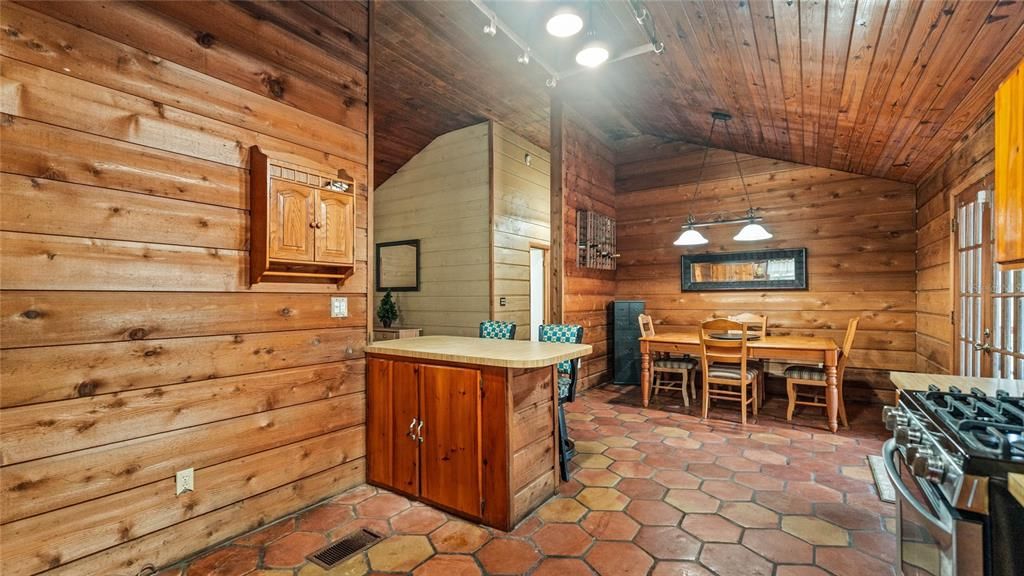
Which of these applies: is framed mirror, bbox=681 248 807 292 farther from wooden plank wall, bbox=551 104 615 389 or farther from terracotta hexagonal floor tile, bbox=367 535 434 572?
terracotta hexagonal floor tile, bbox=367 535 434 572

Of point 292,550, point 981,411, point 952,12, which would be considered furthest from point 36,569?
point 952,12

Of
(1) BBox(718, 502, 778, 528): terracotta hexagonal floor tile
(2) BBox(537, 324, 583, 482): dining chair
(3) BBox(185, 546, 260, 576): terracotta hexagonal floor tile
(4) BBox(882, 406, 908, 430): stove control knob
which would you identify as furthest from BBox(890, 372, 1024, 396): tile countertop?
(3) BBox(185, 546, 260, 576): terracotta hexagonal floor tile

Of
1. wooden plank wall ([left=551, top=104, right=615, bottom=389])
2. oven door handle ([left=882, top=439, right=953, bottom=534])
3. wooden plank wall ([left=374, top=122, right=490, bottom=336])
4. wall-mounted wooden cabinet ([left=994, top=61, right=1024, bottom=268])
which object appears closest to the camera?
oven door handle ([left=882, top=439, right=953, bottom=534])

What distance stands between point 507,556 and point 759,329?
13.8 ft

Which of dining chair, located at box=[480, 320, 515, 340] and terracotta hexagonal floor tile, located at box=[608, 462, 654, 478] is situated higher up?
dining chair, located at box=[480, 320, 515, 340]

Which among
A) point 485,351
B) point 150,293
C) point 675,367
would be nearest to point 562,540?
point 485,351

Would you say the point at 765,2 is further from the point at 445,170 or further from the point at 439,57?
the point at 445,170

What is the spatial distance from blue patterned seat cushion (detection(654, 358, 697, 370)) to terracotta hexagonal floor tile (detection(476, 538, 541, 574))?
303 centimetres

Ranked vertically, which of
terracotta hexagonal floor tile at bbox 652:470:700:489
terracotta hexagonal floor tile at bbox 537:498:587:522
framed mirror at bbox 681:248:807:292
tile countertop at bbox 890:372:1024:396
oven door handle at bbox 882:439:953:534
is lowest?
terracotta hexagonal floor tile at bbox 652:470:700:489

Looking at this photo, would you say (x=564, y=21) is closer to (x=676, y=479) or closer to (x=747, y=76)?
(x=747, y=76)

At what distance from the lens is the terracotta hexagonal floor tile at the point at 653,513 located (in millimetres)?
2260

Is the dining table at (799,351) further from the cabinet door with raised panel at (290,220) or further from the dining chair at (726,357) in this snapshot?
the cabinet door with raised panel at (290,220)

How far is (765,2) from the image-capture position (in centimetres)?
220

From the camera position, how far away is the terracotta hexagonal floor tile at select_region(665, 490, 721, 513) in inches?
94.1
